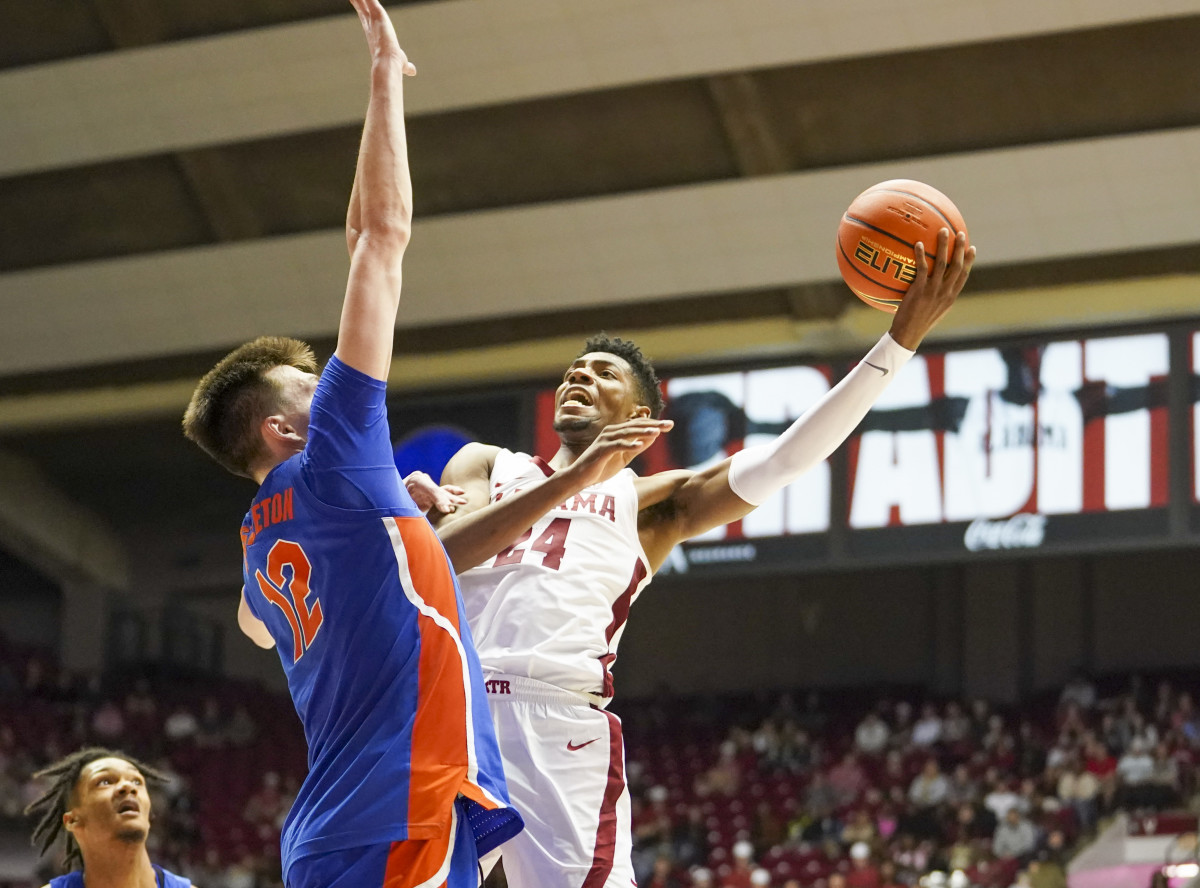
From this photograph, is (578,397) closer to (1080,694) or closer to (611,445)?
(611,445)

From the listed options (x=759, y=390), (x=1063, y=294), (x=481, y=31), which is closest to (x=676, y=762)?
(x=759, y=390)

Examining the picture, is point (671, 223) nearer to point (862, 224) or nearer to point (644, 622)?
point (644, 622)

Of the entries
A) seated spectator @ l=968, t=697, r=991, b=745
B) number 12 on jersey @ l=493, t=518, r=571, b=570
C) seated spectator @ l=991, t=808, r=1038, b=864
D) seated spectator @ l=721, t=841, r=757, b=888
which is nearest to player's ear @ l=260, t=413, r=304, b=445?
number 12 on jersey @ l=493, t=518, r=571, b=570

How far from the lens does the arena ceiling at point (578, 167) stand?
15.0 m

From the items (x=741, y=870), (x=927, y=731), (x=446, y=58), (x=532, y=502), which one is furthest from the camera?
(x=927, y=731)

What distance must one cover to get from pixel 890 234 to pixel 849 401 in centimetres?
48

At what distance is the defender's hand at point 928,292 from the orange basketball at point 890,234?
0.04m

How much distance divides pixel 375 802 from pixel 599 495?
56.4 inches

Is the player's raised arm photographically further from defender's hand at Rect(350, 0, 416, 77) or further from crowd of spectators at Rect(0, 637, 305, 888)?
crowd of spectators at Rect(0, 637, 305, 888)

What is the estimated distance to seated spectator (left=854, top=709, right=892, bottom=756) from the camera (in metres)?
17.6

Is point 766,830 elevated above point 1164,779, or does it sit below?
below

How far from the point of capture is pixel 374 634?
2.68 meters

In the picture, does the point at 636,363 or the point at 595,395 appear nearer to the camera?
the point at 595,395

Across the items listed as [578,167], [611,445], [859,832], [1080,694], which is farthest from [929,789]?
[611,445]
